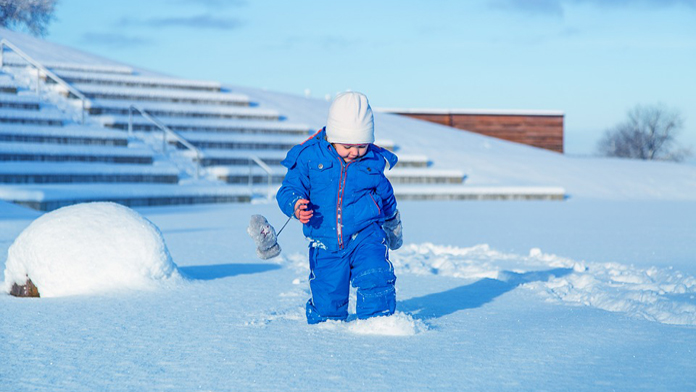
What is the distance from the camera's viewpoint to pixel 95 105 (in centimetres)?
1559

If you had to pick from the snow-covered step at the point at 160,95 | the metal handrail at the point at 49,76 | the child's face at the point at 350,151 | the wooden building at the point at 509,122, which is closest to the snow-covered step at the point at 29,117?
the metal handrail at the point at 49,76

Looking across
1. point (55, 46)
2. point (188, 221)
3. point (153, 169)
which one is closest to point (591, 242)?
point (188, 221)

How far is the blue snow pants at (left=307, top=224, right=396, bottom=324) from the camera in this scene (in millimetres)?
3529

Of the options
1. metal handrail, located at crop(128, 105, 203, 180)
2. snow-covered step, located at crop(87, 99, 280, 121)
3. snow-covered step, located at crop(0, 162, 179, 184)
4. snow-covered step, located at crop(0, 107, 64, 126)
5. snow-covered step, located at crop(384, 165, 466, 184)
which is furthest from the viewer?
snow-covered step, located at crop(87, 99, 280, 121)

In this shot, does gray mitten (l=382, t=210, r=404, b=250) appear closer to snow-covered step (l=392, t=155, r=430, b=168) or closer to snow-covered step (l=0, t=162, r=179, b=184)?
snow-covered step (l=0, t=162, r=179, b=184)

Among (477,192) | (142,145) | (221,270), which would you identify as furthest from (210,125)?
(221,270)

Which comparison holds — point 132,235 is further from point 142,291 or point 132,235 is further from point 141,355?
point 141,355

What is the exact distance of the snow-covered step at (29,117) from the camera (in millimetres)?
13781

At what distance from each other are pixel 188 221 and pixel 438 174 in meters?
7.33

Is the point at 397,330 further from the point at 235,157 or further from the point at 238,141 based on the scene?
the point at 238,141

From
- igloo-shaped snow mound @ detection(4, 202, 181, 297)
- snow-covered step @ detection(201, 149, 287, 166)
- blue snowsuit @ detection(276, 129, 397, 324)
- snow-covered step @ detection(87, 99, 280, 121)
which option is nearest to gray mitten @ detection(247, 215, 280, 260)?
blue snowsuit @ detection(276, 129, 397, 324)

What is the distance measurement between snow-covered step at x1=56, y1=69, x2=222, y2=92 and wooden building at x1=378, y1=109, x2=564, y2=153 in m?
10.4

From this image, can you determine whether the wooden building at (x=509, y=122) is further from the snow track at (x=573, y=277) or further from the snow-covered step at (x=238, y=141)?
the snow track at (x=573, y=277)

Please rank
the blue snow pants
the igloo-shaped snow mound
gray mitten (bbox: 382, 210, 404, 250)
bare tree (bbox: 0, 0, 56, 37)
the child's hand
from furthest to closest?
bare tree (bbox: 0, 0, 56, 37), the igloo-shaped snow mound, gray mitten (bbox: 382, 210, 404, 250), the blue snow pants, the child's hand
